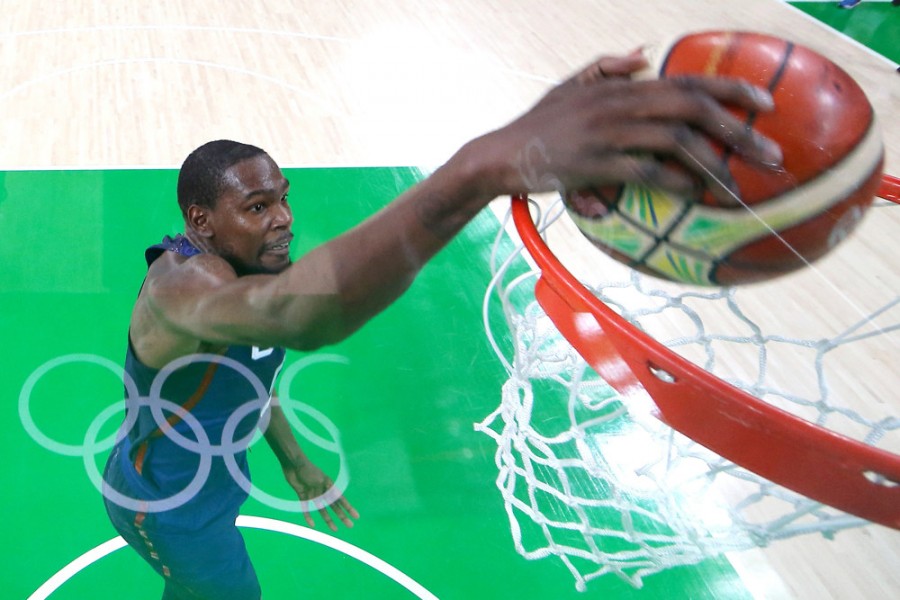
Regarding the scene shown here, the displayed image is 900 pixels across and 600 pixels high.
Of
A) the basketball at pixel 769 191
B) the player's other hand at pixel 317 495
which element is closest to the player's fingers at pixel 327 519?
the player's other hand at pixel 317 495

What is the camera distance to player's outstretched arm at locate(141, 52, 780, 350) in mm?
583

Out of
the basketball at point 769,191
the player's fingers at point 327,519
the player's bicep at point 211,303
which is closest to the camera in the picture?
the basketball at point 769,191

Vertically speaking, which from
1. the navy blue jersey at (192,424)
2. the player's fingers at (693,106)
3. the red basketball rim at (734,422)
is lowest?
the navy blue jersey at (192,424)

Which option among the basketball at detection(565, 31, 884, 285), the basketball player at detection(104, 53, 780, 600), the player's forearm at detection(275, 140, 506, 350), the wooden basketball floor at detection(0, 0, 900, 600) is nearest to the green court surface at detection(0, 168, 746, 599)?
the wooden basketball floor at detection(0, 0, 900, 600)

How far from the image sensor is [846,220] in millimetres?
765

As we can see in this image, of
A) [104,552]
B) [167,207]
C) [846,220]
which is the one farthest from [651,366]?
[167,207]

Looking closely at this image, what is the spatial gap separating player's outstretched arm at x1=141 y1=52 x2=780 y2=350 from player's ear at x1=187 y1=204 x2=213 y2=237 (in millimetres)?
352

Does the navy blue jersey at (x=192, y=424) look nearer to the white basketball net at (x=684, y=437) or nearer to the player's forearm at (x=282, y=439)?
the player's forearm at (x=282, y=439)

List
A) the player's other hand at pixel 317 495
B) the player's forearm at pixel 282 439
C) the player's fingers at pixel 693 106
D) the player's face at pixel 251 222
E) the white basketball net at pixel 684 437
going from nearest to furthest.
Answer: the player's fingers at pixel 693 106, the white basketball net at pixel 684 437, the player's face at pixel 251 222, the player's forearm at pixel 282 439, the player's other hand at pixel 317 495

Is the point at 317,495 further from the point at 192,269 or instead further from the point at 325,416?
the point at 192,269

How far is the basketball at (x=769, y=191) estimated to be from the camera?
680mm

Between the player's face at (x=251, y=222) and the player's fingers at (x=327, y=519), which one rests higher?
the player's face at (x=251, y=222)

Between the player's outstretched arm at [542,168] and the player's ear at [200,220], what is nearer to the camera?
the player's outstretched arm at [542,168]

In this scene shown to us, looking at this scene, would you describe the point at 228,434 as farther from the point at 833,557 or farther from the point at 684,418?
the point at 833,557
